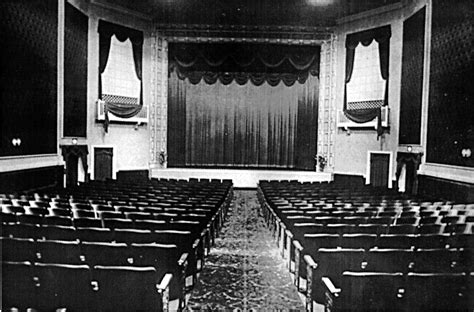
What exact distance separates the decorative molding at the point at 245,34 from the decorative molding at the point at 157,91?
454 millimetres

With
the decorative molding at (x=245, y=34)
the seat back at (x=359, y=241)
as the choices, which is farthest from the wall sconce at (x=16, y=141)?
the decorative molding at (x=245, y=34)

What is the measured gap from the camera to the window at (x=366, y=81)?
Answer: 15570mm

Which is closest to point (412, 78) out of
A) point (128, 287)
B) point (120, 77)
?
point (120, 77)

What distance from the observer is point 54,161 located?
12000mm

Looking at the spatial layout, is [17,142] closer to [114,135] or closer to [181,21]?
[114,135]

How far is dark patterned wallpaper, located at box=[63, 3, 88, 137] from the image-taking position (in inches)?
512

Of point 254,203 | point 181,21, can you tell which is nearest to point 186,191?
point 254,203

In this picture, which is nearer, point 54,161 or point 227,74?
point 54,161

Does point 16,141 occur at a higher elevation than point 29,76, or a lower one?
lower

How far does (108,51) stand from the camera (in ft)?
50.5

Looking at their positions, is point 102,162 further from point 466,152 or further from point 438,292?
point 438,292

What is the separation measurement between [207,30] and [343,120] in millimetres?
6179

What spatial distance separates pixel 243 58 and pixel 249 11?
2040 mm

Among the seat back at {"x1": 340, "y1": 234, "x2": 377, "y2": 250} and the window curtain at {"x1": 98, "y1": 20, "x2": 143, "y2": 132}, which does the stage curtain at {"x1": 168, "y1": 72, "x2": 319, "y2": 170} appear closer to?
the window curtain at {"x1": 98, "y1": 20, "x2": 143, "y2": 132}
